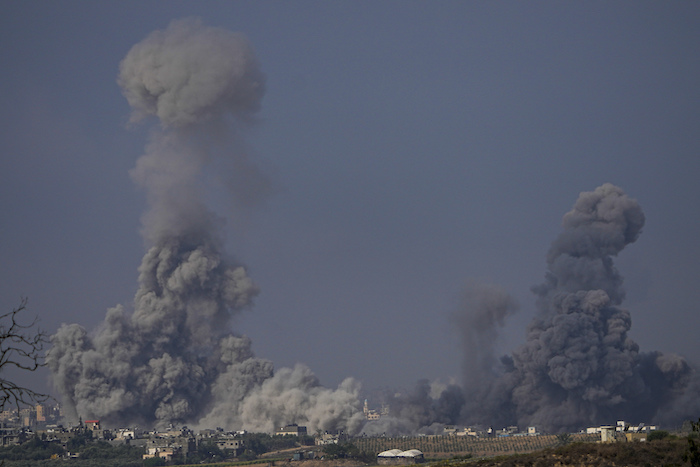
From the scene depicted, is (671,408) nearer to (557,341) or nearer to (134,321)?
(557,341)

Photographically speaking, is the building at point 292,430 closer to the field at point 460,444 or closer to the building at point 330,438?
the building at point 330,438

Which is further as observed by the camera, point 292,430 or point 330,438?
point 292,430

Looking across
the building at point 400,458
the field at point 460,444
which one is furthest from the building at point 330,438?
the building at point 400,458

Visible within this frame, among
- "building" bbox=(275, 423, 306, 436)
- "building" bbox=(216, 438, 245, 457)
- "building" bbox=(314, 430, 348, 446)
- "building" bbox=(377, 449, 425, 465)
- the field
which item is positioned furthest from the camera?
"building" bbox=(275, 423, 306, 436)

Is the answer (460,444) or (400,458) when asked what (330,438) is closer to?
(460,444)

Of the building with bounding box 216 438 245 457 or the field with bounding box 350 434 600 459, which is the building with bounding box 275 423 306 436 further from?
the building with bounding box 216 438 245 457

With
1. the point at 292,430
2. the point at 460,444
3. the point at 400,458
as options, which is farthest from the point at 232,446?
the point at 460,444

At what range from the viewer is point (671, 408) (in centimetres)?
13625

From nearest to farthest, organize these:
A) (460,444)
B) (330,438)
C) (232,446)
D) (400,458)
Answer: (400,458) < (460,444) < (232,446) < (330,438)

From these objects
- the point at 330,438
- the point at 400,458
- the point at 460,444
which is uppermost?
the point at 330,438

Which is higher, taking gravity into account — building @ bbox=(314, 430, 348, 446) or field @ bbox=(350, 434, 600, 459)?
building @ bbox=(314, 430, 348, 446)

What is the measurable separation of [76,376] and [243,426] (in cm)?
3054

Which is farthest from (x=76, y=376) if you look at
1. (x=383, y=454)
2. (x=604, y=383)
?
(x=604, y=383)

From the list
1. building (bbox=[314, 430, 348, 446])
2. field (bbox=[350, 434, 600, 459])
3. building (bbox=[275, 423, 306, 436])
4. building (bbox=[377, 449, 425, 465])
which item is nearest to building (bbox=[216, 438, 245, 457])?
building (bbox=[275, 423, 306, 436])
